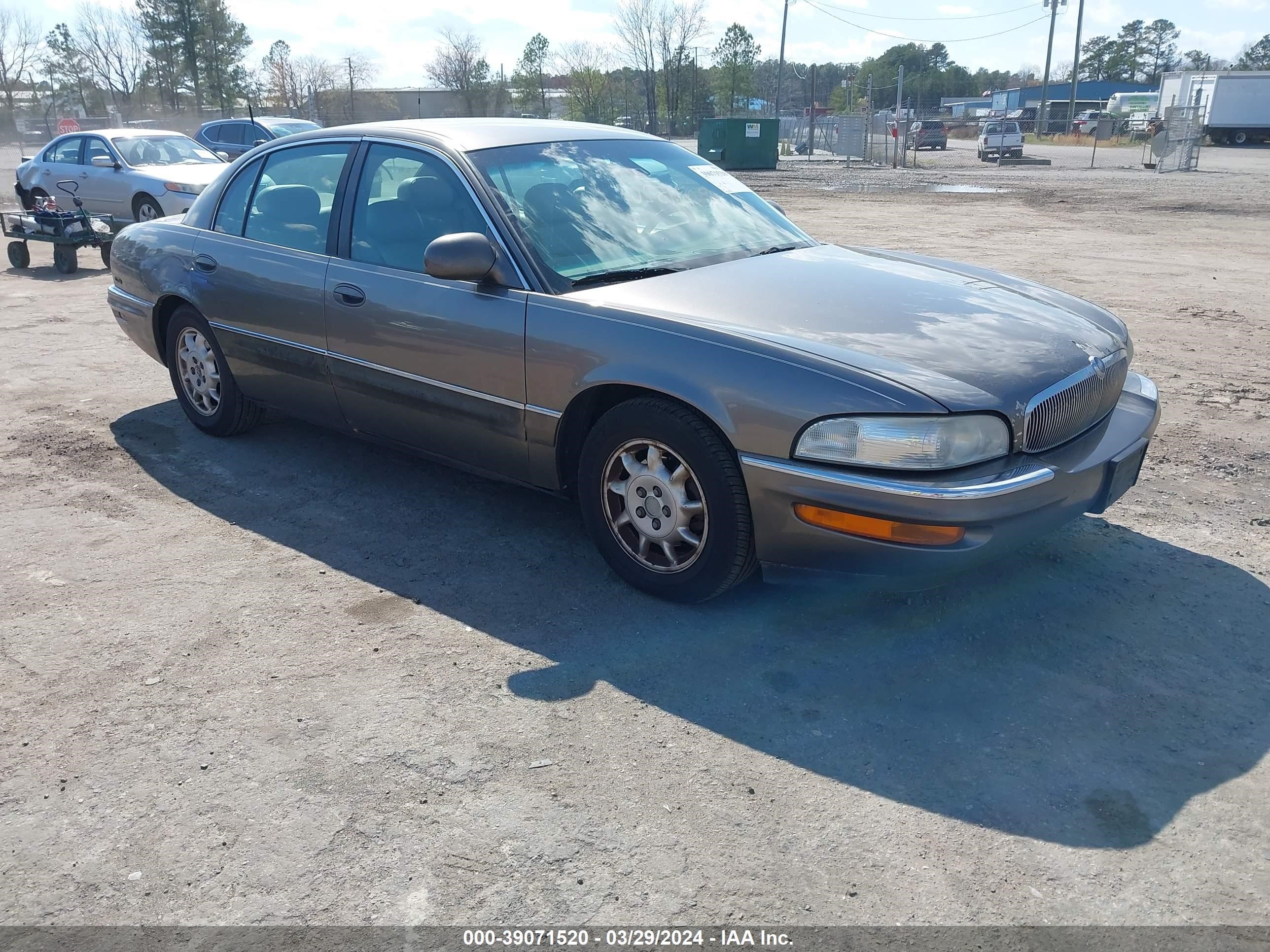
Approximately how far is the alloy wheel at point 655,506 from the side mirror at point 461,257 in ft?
2.85

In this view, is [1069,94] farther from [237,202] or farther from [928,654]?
A: [928,654]

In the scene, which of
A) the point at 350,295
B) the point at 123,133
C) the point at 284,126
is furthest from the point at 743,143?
the point at 350,295

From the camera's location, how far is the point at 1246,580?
3.90 m

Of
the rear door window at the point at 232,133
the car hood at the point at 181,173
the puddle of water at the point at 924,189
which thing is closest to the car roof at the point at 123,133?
the car hood at the point at 181,173

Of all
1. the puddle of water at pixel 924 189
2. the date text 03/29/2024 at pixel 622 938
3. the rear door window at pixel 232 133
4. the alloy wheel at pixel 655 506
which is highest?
the rear door window at pixel 232 133

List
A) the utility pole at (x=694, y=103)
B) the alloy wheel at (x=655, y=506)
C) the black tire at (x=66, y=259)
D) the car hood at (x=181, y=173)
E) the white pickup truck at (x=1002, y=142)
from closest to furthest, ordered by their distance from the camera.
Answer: the alloy wheel at (x=655, y=506)
the black tire at (x=66, y=259)
the car hood at (x=181, y=173)
the white pickup truck at (x=1002, y=142)
the utility pole at (x=694, y=103)

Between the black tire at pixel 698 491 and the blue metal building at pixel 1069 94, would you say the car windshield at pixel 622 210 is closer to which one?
the black tire at pixel 698 491

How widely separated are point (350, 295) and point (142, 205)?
1147 centimetres

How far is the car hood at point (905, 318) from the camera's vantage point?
3262mm

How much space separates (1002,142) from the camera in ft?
128

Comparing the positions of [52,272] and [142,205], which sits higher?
[142,205]

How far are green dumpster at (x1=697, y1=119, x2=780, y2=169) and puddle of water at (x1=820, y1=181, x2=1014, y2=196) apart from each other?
7.32 meters

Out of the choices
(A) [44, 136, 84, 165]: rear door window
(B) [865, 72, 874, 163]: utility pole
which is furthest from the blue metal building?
(A) [44, 136, 84, 165]: rear door window

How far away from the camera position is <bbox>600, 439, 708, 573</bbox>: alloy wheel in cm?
358
